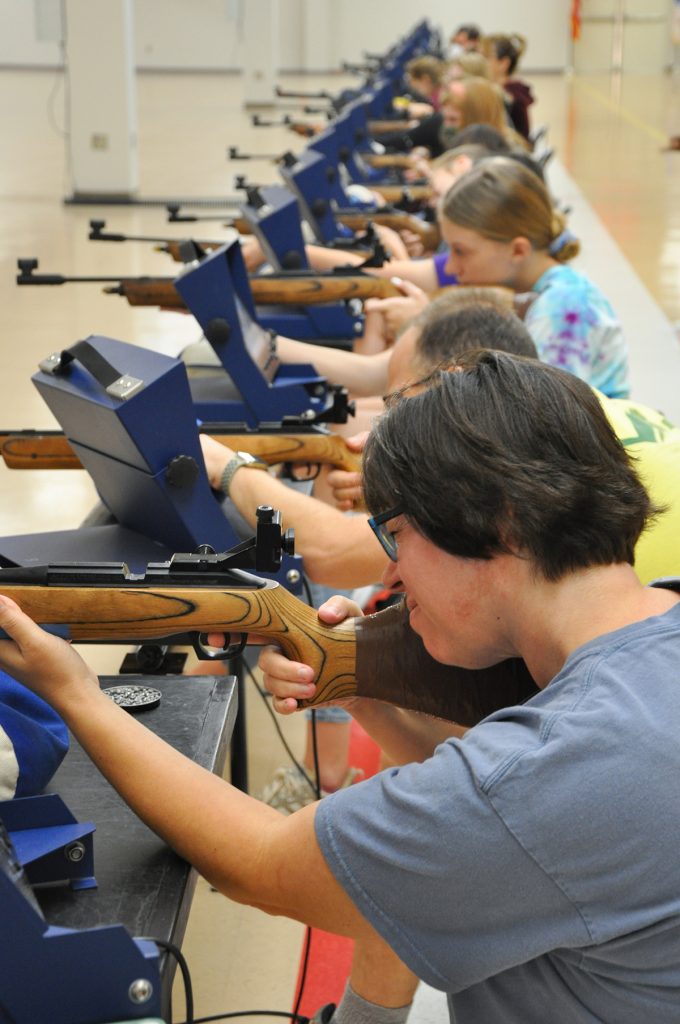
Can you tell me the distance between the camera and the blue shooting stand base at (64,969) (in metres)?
1.07

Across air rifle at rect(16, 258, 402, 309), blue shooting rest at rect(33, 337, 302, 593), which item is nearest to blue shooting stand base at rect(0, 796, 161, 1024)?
blue shooting rest at rect(33, 337, 302, 593)

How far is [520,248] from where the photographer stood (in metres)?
3.45

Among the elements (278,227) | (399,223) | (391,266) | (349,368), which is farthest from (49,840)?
(399,223)

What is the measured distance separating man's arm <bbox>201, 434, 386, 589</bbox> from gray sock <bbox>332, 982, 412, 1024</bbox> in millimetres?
775

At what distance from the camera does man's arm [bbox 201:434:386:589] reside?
95.1 inches

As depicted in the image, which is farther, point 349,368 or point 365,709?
point 349,368

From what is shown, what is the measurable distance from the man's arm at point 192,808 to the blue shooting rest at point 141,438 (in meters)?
0.65

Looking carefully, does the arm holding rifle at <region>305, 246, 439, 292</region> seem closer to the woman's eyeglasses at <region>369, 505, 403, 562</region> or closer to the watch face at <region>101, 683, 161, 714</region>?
the watch face at <region>101, 683, 161, 714</region>

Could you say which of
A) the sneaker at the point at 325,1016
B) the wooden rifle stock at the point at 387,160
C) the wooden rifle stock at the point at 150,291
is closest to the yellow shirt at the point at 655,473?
the sneaker at the point at 325,1016

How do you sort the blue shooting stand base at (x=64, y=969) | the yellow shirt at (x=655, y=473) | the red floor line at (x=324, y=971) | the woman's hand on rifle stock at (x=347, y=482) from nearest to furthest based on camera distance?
the blue shooting stand base at (x=64, y=969) < the yellow shirt at (x=655, y=473) < the red floor line at (x=324, y=971) < the woman's hand on rifle stock at (x=347, y=482)

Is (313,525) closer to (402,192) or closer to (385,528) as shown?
(385,528)

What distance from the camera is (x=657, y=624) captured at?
3.92ft

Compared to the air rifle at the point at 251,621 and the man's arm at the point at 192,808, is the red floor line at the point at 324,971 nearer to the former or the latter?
the air rifle at the point at 251,621

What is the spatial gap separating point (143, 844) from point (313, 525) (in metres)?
1.13
